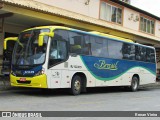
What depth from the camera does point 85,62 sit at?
51.2ft

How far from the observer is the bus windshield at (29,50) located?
13616 mm

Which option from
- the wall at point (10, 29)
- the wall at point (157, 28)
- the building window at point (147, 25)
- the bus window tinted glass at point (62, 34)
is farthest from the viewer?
the wall at point (157, 28)

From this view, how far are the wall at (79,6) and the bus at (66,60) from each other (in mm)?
5215

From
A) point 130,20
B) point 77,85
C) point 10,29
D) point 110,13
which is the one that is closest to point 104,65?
point 77,85

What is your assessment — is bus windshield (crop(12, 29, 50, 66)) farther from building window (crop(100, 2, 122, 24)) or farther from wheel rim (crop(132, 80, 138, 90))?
building window (crop(100, 2, 122, 24))

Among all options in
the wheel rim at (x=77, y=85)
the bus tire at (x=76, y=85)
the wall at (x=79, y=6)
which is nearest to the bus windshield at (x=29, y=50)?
the bus tire at (x=76, y=85)

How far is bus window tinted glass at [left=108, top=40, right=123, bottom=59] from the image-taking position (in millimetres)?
17750

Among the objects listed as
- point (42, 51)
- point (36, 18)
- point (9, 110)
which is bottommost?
point (9, 110)

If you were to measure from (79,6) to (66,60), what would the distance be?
33.2 ft

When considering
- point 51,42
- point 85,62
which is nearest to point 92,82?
point 85,62

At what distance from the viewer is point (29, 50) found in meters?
13.9

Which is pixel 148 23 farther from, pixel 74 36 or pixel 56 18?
pixel 74 36

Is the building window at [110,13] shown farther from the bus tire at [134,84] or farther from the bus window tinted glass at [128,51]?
the bus tire at [134,84]

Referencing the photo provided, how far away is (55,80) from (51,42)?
159 centimetres
